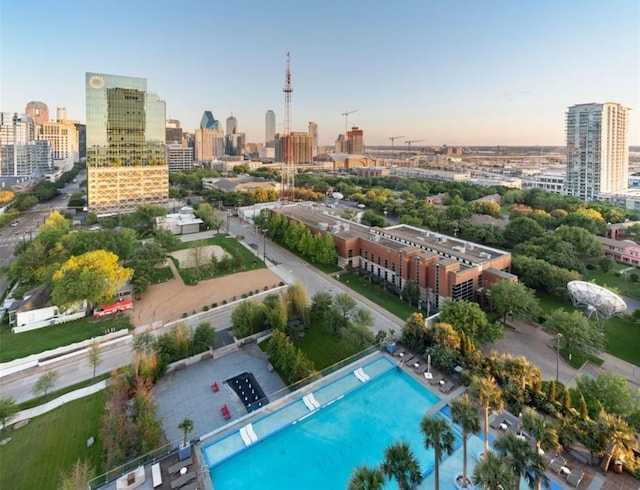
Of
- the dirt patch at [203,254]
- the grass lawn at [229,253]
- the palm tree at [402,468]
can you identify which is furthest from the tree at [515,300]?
the dirt patch at [203,254]

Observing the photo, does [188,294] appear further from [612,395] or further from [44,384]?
[612,395]

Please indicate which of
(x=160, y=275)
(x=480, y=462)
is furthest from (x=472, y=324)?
(x=160, y=275)

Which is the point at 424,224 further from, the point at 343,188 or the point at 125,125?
the point at 125,125

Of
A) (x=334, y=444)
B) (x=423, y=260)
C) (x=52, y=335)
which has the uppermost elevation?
(x=423, y=260)

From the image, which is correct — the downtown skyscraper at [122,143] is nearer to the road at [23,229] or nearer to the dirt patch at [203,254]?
the road at [23,229]

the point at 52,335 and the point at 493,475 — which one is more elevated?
the point at 493,475

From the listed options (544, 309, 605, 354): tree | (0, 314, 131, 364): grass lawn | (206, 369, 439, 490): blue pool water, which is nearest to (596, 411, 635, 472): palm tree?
(206, 369, 439, 490): blue pool water
